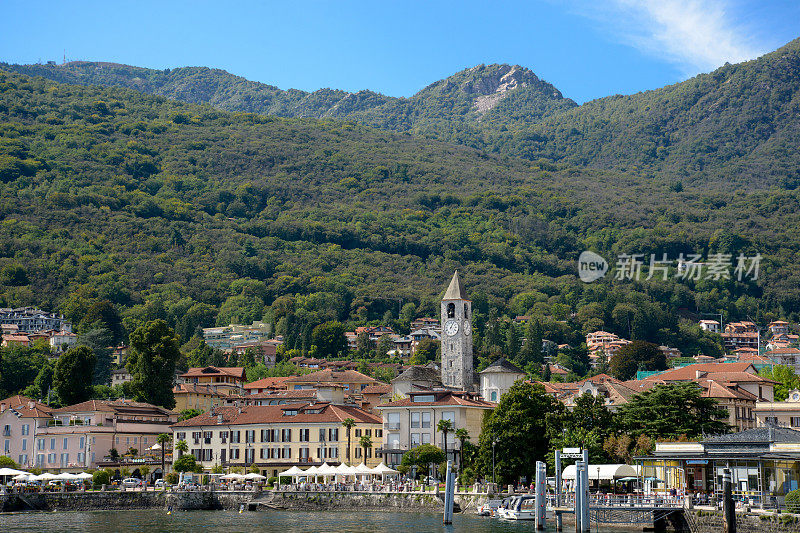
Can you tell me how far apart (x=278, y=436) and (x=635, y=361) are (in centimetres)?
7024

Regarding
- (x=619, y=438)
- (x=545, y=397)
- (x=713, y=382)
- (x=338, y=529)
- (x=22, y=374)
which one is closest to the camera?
(x=338, y=529)

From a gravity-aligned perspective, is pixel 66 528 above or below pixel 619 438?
below

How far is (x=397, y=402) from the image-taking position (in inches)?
3607

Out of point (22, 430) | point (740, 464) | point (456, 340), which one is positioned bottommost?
point (740, 464)

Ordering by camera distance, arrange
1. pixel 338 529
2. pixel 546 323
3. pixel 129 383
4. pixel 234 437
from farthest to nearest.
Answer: pixel 546 323, pixel 129 383, pixel 234 437, pixel 338 529

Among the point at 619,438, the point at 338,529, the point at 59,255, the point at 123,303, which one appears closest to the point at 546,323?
the point at 123,303

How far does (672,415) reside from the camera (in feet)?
229

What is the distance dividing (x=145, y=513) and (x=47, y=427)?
26.5 metres

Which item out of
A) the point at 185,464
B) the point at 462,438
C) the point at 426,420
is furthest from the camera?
the point at 426,420

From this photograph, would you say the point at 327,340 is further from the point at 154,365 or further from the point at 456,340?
the point at 154,365

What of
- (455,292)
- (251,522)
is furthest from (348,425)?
(455,292)

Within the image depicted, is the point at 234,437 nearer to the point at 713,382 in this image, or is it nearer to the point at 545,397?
the point at 545,397

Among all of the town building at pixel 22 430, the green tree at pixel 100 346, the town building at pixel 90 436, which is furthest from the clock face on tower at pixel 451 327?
the green tree at pixel 100 346

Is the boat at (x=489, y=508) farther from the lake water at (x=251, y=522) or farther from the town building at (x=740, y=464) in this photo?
the town building at (x=740, y=464)
